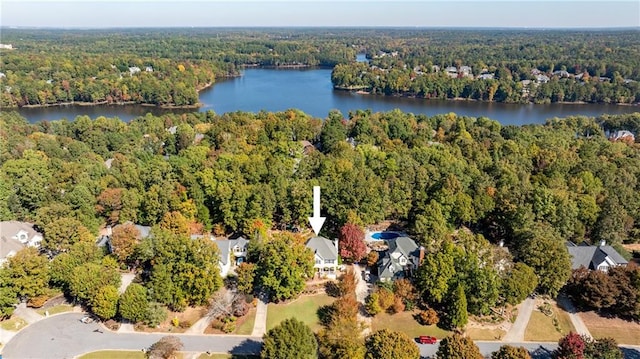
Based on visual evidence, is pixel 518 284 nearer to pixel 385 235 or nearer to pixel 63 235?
pixel 385 235

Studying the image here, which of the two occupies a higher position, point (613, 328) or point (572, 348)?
point (572, 348)

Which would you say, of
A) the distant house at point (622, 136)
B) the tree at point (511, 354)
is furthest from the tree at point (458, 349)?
the distant house at point (622, 136)

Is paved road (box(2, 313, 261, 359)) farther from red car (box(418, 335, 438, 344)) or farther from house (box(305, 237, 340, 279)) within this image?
red car (box(418, 335, 438, 344))

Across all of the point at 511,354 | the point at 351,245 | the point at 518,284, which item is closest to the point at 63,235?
the point at 351,245

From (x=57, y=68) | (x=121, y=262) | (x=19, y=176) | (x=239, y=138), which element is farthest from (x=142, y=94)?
(x=121, y=262)

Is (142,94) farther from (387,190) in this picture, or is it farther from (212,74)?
(387,190)
